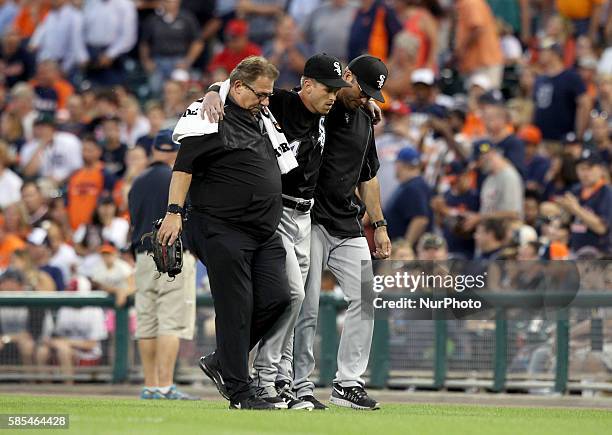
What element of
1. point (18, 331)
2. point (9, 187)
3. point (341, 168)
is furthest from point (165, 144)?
point (9, 187)

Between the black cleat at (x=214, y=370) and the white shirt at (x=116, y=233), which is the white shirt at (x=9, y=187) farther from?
the black cleat at (x=214, y=370)

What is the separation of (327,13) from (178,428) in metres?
12.5

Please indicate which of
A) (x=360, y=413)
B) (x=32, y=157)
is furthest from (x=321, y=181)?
(x=32, y=157)

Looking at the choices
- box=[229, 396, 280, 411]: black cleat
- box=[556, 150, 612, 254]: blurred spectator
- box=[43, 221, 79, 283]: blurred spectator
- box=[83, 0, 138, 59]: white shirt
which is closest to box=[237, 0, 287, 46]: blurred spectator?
box=[83, 0, 138, 59]: white shirt

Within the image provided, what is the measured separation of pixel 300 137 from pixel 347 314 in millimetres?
1247

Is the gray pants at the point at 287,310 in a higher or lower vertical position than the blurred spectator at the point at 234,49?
lower

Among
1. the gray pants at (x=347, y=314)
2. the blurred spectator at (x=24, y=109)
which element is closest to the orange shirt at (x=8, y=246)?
the blurred spectator at (x=24, y=109)

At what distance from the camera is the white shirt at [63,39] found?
2177cm

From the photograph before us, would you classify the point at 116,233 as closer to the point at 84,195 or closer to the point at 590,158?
the point at 84,195

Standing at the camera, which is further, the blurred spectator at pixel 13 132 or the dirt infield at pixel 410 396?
the blurred spectator at pixel 13 132

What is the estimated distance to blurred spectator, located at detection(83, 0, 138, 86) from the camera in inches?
846

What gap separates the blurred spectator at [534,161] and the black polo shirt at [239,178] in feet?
22.8

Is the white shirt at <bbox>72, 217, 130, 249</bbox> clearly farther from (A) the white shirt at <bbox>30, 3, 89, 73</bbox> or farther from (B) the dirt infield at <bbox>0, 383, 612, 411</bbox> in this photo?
(A) the white shirt at <bbox>30, 3, 89, 73</bbox>

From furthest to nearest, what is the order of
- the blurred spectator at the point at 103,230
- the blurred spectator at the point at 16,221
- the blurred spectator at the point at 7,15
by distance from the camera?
the blurred spectator at the point at 7,15 < the blurred spectator at the point at 16,221 < the blurred spectator at the point at 103,230
